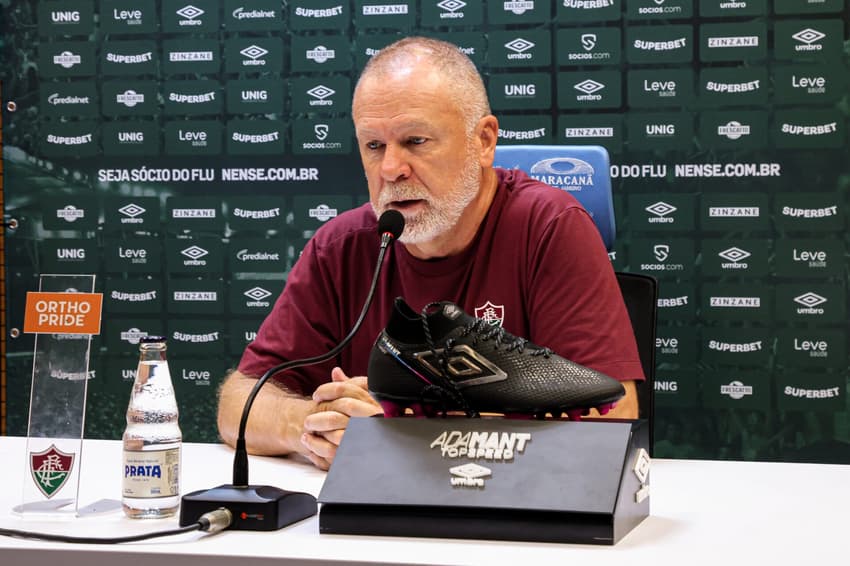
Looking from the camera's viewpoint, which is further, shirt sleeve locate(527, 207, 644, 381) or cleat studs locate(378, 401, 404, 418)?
shirt sleeve locate(527, 207, 644, 381)

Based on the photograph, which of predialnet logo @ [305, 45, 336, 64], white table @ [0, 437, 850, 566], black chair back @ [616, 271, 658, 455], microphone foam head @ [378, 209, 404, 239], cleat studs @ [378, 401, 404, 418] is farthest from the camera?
predialnet logo @ [305, 45, 336, 64]

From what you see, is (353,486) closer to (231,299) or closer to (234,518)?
(234,518)

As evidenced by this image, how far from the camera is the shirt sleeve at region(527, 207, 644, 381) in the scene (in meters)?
1.60

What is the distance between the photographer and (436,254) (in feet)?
6.03

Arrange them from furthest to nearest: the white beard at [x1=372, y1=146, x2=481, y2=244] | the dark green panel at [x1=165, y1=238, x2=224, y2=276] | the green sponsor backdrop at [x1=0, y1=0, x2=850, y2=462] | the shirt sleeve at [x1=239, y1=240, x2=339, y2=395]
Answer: the dark green panel at [x1=165, y1=238, x2=224, y2=276] < the green sponsor backdrop at [x1=0, y1=0, x2=850, y2=462] < the shirt sleeve at [x1=239, y1=240, x2=339, y2=395] < the white beard at [x1=372, y1=146, x2=481, y2=244]

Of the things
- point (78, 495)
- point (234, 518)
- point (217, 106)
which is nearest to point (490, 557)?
point (234, 518)

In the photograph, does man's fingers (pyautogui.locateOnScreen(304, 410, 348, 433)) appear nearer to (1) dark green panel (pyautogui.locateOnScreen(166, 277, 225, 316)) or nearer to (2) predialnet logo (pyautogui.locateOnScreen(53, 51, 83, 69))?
(1) dark green panel (pyautogui.locateOnScreen(166, 277, 225, 316))

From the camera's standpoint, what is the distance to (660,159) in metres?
3.56

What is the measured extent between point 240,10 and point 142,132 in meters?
0.61

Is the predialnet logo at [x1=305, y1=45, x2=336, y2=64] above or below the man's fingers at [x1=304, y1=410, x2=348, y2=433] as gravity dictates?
above

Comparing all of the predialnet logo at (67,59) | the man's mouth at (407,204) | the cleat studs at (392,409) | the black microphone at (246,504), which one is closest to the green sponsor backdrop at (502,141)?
the predialnet logo at (67,59)

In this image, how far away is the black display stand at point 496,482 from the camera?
2.93ft

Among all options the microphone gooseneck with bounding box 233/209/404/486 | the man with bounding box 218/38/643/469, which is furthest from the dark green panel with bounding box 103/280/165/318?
the microphone gooseneck with bounding box 233/209/404/486

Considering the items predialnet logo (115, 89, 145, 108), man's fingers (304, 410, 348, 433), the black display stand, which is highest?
predialnet logo (115, 89, 145, 108)
